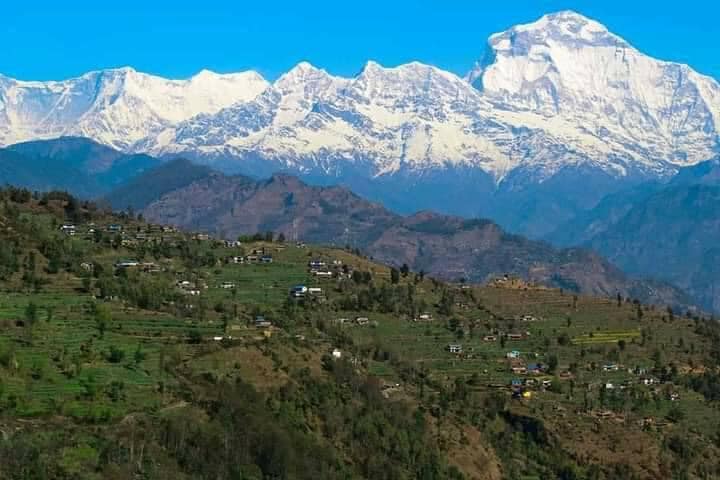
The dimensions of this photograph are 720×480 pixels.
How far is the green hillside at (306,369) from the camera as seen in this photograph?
8281 cm

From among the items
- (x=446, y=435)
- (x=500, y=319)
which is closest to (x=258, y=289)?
(x=500, y=319)

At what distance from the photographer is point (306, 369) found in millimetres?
103312

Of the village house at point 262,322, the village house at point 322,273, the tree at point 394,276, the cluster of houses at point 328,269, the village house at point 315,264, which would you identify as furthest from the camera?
the tree at point 394,276

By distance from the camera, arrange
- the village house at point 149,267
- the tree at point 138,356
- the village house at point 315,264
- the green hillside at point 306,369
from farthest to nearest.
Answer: the village house at point 315,264 < the village house at point 149,267 < the tree at point 138,356 < the green hillside at point 306,369

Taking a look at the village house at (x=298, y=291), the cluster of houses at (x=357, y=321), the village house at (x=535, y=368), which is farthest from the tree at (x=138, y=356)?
the village house at (x=535, y=368)

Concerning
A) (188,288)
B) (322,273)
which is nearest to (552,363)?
(322,273)

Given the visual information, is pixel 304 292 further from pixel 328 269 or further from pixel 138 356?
pixel 138 356

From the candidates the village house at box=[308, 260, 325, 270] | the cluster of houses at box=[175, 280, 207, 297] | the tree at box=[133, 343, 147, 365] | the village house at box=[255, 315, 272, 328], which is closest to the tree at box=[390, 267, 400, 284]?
the village house at box=[308, 260, 325, 270]

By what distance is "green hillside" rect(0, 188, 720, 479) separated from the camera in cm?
8281

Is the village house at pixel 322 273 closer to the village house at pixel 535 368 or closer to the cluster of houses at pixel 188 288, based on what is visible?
the cluster of houses at pixel 188 288

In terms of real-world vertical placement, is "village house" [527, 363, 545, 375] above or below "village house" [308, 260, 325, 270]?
below

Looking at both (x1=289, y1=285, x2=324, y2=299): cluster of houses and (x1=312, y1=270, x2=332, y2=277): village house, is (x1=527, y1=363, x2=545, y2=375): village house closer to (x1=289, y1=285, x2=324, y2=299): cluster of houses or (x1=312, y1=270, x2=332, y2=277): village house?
(x1=289, y1=285, x2=324, y2=299): cluster of houses

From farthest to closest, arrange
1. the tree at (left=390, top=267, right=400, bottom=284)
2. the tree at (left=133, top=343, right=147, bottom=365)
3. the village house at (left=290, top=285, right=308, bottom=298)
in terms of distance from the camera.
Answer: the tree at (left=390, top=267, right=400, bottom=284)
the village house at (left=290, top=285, right=308, bottom=298)
the tree at (left=133, top=343, right=147, bottom=365)

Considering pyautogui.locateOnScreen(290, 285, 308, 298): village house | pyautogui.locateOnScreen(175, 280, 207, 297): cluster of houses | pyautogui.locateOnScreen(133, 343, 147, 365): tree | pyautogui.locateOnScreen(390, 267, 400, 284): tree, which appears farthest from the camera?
pyautogui.locateOnScreen(390, 267, 400, 284): tree
